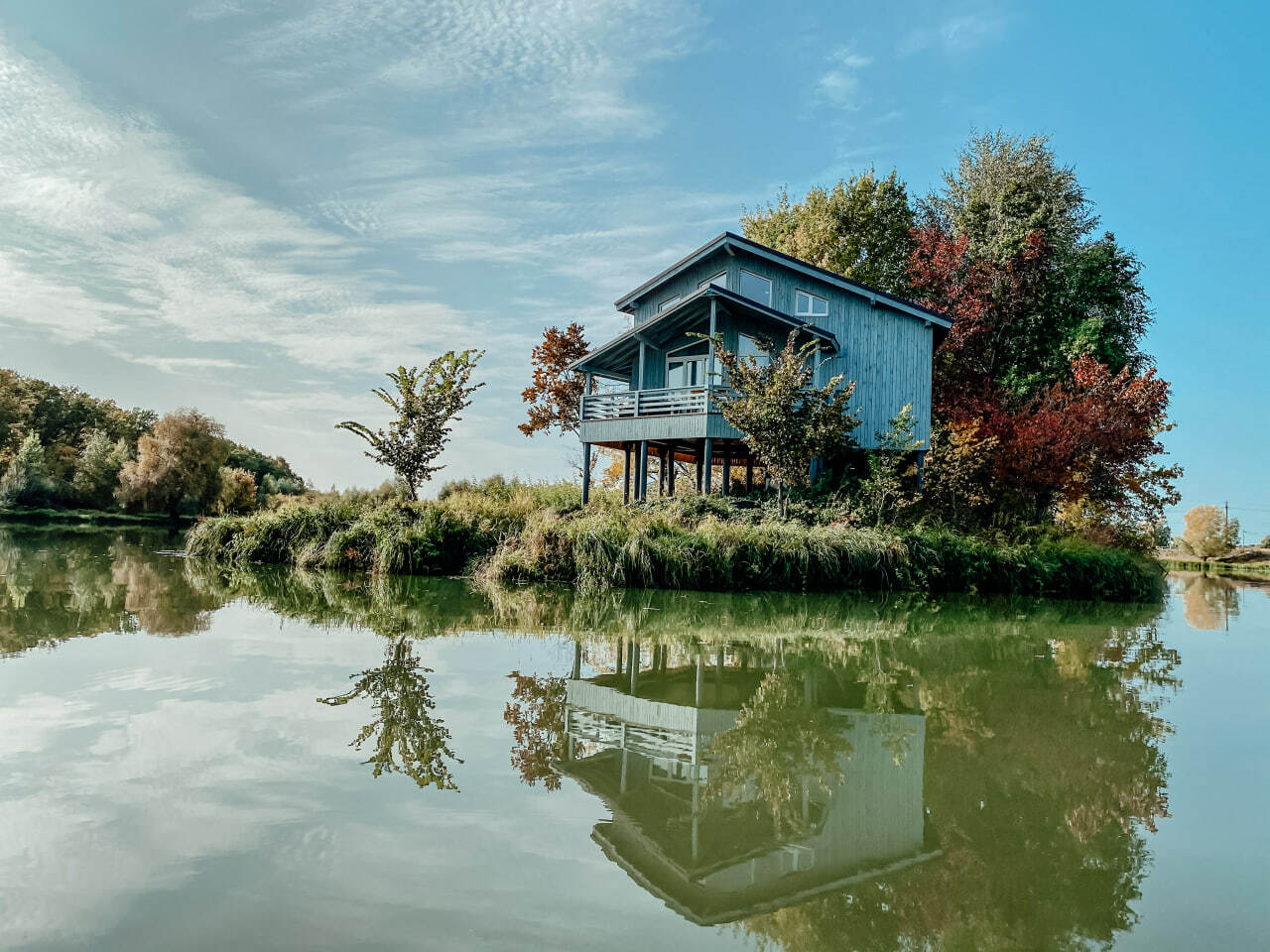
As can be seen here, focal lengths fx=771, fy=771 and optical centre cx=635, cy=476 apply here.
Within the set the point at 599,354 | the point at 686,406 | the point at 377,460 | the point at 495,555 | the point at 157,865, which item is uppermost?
the point at 599,354

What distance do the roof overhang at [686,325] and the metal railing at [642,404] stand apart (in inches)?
58.6

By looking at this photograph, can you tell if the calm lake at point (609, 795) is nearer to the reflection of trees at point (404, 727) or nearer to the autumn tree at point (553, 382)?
the reflection of trees at point (404, 727)

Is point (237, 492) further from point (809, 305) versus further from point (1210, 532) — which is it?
point (1210, 532)

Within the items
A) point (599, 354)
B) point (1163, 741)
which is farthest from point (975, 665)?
point (599, 354)

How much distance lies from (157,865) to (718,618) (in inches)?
329

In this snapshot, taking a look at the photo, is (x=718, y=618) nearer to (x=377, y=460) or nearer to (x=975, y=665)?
(x=975, y=665)

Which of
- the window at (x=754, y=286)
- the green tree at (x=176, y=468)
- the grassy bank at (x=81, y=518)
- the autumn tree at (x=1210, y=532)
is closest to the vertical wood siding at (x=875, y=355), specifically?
the window at (x=754, y=286)

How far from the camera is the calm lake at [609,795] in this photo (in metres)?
2.98

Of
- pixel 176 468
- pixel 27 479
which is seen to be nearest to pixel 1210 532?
pixel 176 468

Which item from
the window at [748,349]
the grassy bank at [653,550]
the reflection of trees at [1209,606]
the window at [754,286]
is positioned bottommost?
the reflection of trees at [1209,606]

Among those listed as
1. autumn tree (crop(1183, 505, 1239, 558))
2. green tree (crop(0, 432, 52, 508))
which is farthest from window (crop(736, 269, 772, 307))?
autumn tree (crop(1183, 505, 1239, 558))

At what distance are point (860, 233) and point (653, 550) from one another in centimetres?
2416

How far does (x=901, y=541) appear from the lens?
51.5ft

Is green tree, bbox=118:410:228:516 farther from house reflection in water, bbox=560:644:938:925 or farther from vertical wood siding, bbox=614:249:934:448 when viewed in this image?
house reflection in water, bbox=560:644:938:925
